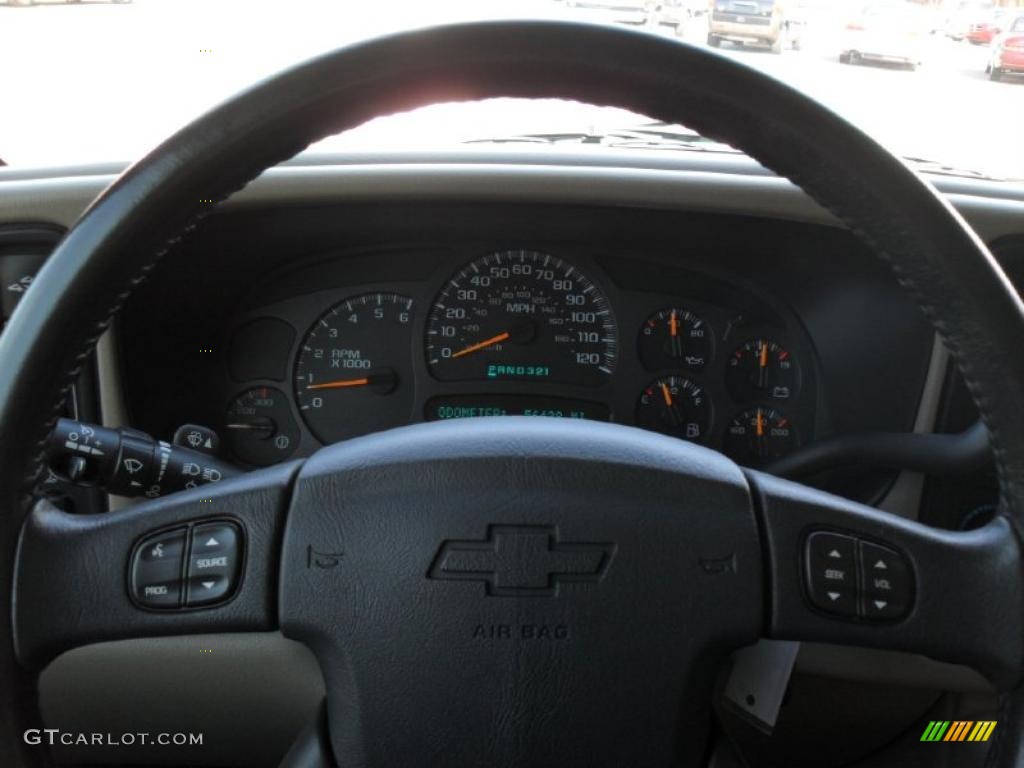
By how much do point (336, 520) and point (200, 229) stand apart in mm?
1270

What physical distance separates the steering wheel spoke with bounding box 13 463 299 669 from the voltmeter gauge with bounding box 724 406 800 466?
4.83 ft

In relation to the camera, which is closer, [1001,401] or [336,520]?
[1001,401]

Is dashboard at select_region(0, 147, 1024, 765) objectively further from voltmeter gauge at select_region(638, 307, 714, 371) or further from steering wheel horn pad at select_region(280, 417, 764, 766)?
steering wheel horn pad at select_region(280, 417, 764, 766)

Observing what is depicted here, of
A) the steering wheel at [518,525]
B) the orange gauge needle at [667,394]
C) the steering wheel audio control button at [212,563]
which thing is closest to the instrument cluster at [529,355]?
the orange gauge needle at [667,394]

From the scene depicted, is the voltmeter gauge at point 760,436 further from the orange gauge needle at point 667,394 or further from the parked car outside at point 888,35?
the parked car outside at point 888,35

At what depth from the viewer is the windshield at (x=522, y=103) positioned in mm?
2430

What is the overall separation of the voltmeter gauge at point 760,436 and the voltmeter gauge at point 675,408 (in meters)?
0.06

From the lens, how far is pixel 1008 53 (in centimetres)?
291

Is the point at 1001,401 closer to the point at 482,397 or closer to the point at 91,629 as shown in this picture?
the point at 91,629

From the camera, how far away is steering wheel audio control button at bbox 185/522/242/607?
1.03 meters

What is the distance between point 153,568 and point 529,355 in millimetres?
1437

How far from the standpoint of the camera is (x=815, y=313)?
90.9 inches

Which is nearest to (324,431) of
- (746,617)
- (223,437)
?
(223,437)
